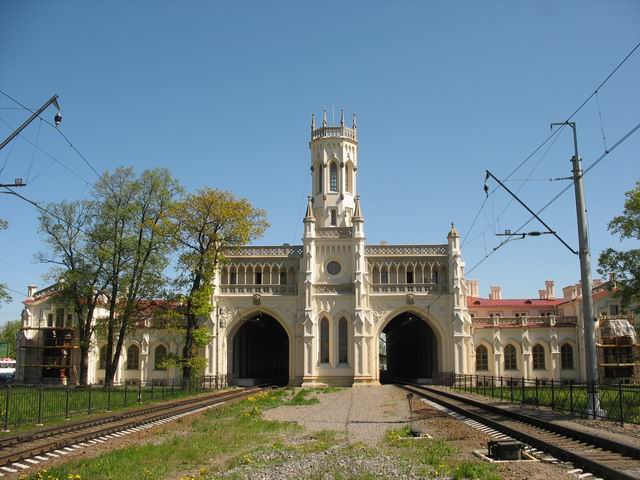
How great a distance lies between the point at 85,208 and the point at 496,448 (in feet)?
132

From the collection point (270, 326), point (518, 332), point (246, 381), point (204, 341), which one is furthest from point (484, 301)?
point (204, 341)

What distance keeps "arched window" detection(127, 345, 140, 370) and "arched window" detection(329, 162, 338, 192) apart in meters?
23.8

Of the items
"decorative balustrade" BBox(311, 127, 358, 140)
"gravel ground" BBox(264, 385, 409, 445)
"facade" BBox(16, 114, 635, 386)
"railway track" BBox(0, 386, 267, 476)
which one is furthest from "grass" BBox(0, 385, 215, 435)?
"decorative balustrade" BBox(311, 127, 358, 140)

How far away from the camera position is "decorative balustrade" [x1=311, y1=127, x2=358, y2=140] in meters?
65.4

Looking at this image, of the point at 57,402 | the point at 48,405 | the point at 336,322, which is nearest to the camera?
the point at 48,405

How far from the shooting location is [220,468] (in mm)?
14414

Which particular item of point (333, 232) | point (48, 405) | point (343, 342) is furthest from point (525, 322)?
point (48, 405)

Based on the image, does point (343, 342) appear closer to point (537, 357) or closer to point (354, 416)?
point (537, 357)

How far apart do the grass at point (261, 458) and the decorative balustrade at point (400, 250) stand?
36.6 meters

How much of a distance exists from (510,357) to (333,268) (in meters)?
18.3

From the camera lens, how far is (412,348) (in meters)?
74.9

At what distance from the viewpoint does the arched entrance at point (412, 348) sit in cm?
6003

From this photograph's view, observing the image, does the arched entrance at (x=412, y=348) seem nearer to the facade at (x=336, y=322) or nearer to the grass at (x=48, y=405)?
the facade at (x=336, y=322)

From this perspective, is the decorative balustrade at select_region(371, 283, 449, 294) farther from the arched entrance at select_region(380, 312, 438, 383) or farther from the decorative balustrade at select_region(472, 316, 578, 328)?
the decorative balustrade at select_region(472, 316, 578, 328)
